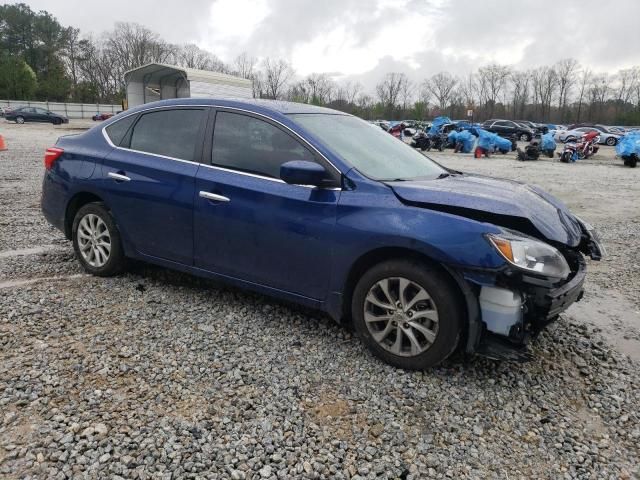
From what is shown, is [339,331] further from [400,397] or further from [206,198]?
[206,198]

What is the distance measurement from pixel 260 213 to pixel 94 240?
1925 millimetres

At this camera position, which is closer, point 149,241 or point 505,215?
point 505,215

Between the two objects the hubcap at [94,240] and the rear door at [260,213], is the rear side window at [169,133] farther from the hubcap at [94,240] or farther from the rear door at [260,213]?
the hubcap at [94,240]

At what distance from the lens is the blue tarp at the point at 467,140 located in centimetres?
2611

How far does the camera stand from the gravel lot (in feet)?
7.72

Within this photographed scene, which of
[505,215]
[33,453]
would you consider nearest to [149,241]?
[33,453]

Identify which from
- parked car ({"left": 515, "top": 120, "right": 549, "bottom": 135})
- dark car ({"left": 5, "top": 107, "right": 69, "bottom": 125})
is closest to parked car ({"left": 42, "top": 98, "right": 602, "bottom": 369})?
parked car ({"left": 515, "top": 120, "right": 549, "bottom": 135})

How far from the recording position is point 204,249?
12.5 feet

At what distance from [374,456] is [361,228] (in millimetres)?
1326

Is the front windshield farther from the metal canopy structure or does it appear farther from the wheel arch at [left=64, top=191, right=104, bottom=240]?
the metal canopy structure

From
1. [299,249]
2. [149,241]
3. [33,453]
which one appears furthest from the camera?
[149,241]

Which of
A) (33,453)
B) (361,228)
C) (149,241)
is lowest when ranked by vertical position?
(33,453)

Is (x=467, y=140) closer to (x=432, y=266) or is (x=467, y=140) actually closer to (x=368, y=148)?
(x=368, y=148)

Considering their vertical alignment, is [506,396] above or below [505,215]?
below
